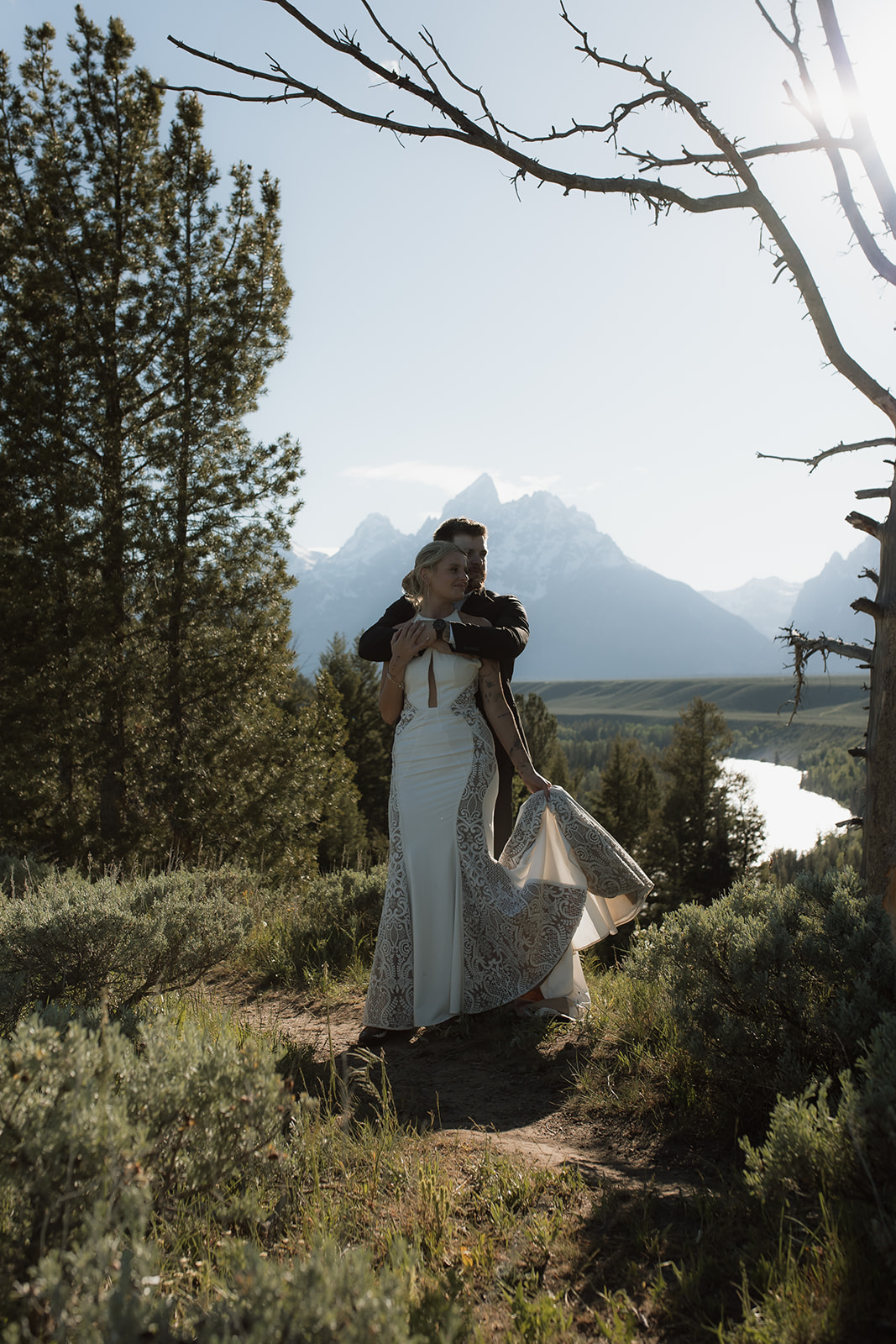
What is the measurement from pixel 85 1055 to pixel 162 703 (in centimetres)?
1126

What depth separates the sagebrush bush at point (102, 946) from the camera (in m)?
4.04

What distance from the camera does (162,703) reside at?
41.7 feet

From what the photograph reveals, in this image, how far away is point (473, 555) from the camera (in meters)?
4.71

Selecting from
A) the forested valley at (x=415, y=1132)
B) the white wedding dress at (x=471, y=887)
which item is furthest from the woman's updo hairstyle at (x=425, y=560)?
the forested valley at (x=415, y=1132)

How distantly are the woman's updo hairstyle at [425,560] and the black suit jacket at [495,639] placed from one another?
0.51 feet

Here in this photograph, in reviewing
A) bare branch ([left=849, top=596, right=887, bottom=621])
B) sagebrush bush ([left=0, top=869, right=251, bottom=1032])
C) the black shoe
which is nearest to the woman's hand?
the black shoe

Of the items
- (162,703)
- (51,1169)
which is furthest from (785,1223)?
(162,703)

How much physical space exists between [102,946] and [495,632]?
257 centimetres

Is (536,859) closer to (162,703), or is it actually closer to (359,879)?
(359,879)

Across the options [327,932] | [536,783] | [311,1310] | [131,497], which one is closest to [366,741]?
[131,497]

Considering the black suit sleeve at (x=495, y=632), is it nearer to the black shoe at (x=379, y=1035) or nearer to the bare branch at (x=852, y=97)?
the black shoe at (x=379, y=1035)

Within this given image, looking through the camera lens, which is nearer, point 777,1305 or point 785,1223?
point 777,1305

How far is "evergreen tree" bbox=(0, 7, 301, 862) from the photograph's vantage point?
11617 mm

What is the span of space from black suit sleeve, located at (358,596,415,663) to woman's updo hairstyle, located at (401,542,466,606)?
0.09 m
